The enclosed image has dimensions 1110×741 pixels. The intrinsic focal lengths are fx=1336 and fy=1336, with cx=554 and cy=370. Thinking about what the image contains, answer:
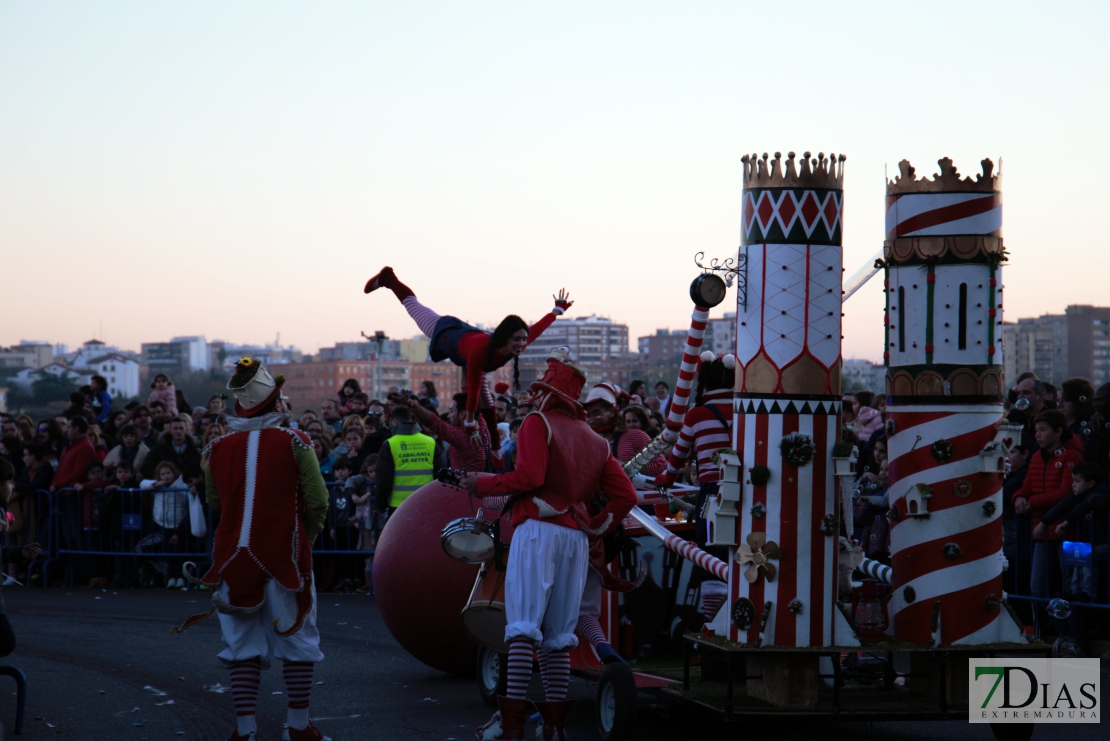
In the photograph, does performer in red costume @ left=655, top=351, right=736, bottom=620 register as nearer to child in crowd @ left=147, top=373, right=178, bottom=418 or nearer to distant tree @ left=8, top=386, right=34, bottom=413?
child in crowd @ left=147, top=373, right=178, bottom=418

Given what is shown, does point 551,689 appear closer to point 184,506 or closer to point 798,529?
point 798,529

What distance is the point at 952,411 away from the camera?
7367 millimetres

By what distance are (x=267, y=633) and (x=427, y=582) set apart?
193cm

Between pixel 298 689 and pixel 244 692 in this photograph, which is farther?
pixel 298 689

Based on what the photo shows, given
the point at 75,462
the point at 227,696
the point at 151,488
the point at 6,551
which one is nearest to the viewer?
the point at 6,551

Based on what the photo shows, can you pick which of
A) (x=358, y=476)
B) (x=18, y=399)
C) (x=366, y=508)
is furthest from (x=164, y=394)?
(x=18, y=399)

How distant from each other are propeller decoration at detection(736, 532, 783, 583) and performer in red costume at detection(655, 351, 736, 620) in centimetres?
156

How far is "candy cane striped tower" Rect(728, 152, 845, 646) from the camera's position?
7.09 metres

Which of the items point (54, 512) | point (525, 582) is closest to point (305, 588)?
point (525, 582)

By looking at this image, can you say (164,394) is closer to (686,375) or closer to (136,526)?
(136,526)

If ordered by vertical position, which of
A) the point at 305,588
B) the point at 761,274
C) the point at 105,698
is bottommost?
the point at 105,698

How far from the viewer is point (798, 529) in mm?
7102

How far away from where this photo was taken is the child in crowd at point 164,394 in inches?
744

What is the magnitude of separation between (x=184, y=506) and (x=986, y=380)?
11493 millimetres
